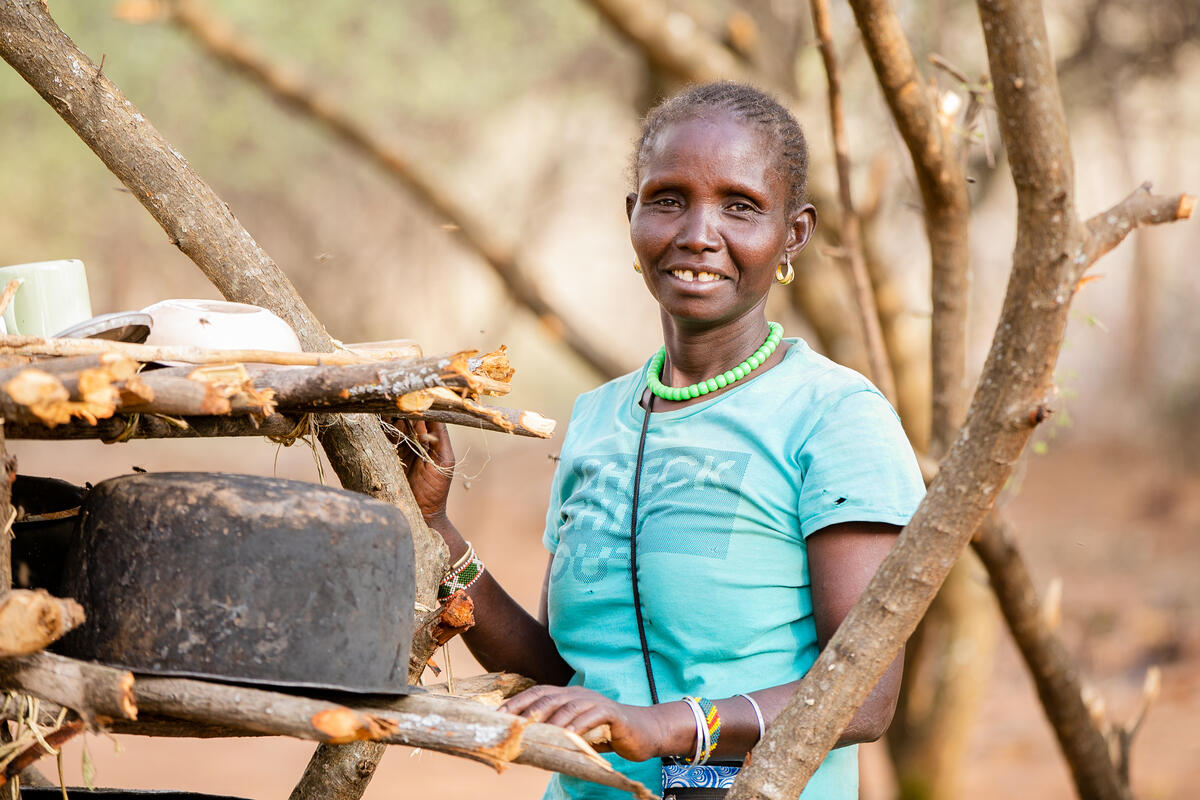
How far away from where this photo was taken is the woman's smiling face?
202 centimetres

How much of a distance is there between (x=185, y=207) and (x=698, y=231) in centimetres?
90

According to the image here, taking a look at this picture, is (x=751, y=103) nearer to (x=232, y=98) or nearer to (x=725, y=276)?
(x=725, y=276)

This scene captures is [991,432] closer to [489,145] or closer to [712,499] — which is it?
[712,499]

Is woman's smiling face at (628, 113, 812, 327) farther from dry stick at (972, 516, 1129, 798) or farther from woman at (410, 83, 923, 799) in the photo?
dry stick at (972, 516, 1129, 798)

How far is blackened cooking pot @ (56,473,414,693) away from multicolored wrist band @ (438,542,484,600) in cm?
61

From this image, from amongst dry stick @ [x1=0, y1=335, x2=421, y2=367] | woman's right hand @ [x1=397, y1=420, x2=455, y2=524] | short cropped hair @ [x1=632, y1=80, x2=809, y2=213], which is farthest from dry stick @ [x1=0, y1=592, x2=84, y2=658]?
short cropped hair @ [x1=632, y1=80, x2=809, y2=213]

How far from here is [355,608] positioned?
155 centimetres

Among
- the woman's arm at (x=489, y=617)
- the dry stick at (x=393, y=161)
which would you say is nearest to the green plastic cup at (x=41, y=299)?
the woman's arm at (x=489, y=617)

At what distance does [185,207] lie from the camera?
2.15m

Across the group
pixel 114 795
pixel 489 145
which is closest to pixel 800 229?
pixel 114 795

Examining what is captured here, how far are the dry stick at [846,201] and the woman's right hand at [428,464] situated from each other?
1659mm

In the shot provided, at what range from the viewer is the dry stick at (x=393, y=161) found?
5.25 metres

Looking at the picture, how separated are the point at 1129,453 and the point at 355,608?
12813 mm

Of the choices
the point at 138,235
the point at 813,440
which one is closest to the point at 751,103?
the point at 813,440
